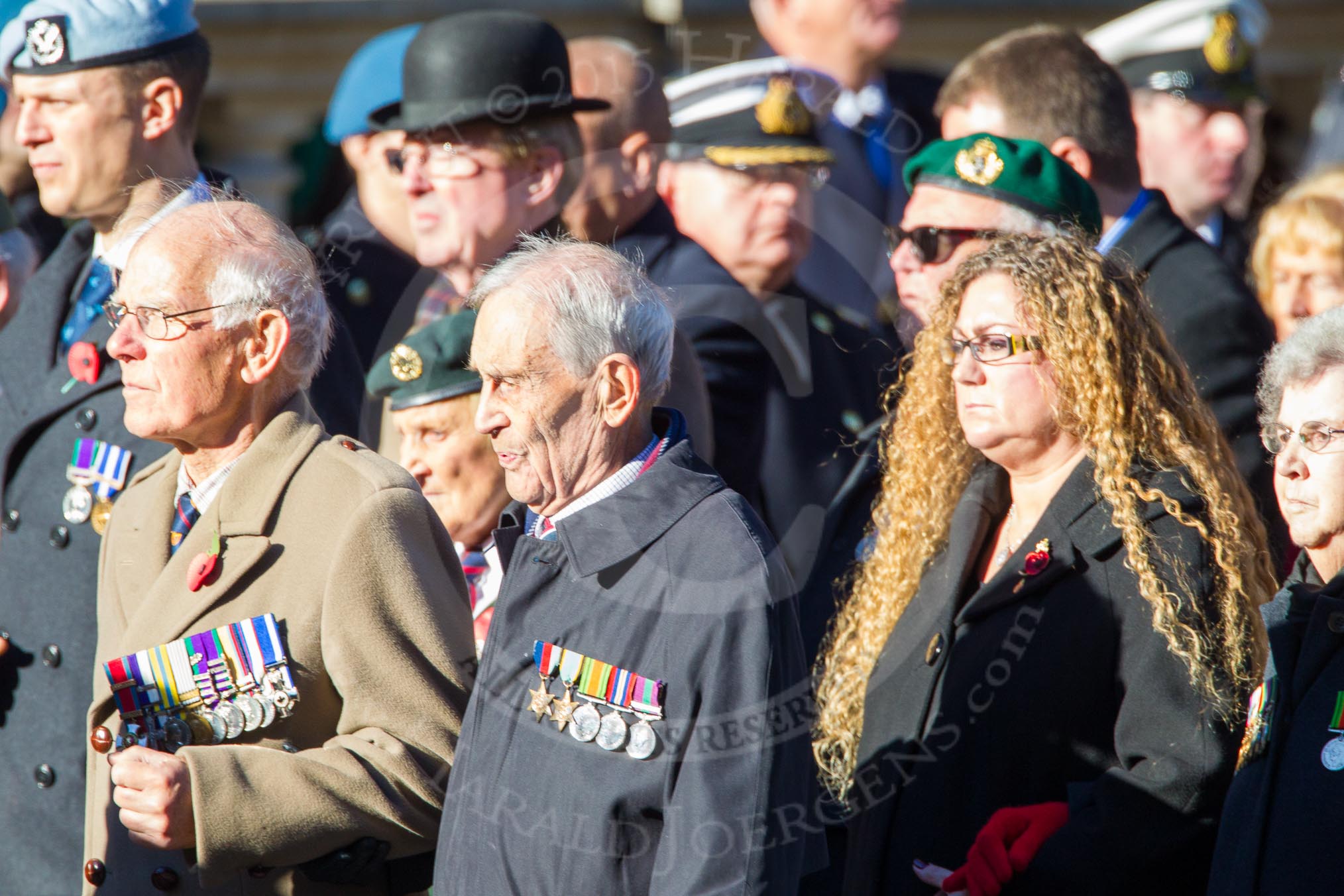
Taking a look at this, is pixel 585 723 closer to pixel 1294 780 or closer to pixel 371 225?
pixel 1294 780

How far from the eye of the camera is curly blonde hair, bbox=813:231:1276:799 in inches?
122

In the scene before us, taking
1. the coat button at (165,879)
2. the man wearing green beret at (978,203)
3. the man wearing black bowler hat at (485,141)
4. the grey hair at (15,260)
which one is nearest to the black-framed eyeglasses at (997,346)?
the man wearing green beret at (978,203)

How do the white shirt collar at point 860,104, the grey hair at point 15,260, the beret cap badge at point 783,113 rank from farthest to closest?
the white shirt collar at point 860,104 < the beret cap badge at point 783,113 < the grey hair at point 15,260

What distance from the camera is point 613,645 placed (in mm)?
2727

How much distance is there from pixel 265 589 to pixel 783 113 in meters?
2.49

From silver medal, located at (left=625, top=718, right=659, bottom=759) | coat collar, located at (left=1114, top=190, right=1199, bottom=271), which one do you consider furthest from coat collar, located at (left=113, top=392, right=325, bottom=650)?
coat collar, located at (left=1114, top=190, right=1199, bottom=271)

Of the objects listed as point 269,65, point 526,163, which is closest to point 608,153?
point 526,163

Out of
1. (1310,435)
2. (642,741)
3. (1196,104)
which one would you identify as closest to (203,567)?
(642,741)

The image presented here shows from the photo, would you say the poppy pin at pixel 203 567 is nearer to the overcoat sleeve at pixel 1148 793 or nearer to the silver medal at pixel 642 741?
the silver medal at pixel 642 741

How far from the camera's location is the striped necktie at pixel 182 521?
3.21 m

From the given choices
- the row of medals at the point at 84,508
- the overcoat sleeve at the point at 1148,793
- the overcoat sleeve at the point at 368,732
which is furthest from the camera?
the row of medals at the point at 84,508

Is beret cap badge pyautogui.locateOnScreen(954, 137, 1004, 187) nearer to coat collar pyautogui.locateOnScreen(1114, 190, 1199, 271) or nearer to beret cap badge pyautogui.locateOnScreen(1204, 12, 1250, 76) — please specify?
coat collar pyautogui.locateOnScreen(1114, 190, 1199, 271)

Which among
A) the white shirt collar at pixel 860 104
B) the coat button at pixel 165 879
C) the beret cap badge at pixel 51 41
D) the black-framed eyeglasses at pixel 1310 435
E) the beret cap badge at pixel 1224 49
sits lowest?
the coat button at pixel 165 879

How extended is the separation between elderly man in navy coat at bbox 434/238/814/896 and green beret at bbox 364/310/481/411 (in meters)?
0.94
